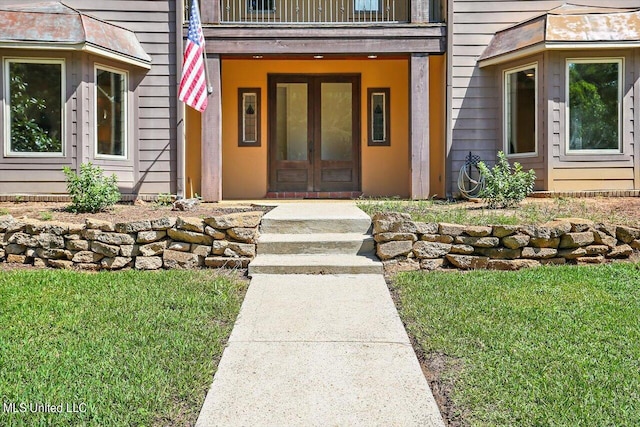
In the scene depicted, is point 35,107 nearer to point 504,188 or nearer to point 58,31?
point 58,31

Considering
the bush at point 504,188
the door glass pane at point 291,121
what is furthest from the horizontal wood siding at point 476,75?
the door glass pane at point 291,121

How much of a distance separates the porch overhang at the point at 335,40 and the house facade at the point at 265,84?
0.02 metres

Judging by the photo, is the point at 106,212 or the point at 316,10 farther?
the point at 316,10

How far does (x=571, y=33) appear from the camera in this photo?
28.2 feet

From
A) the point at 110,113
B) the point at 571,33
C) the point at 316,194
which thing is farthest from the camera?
the point at 316,194

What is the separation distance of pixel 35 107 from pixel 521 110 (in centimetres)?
774

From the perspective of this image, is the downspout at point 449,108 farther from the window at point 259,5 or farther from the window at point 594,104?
the window at point 259,5

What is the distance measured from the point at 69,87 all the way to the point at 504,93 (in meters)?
6.97

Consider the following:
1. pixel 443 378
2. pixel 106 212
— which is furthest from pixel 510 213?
pixel 106 212

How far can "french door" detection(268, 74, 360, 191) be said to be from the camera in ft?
37.4

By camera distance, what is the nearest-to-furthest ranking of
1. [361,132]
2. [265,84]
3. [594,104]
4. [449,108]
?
[594,104] → [449,108] → [265,84] → [361,132]

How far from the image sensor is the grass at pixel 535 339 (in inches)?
114

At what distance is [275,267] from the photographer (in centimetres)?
546

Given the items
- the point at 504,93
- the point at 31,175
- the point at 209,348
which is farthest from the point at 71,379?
the point at 504,93
